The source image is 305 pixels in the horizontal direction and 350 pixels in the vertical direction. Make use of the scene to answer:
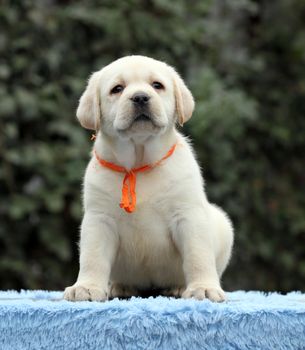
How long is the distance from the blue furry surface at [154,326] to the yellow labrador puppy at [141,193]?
0.98ft

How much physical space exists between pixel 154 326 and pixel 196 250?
0.52 metres

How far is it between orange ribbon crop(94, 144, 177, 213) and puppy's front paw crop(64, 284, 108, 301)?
31 cm

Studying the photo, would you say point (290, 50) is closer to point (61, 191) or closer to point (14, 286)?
point (61, 191)

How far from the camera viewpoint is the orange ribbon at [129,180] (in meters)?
2.64

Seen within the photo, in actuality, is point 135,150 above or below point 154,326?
above

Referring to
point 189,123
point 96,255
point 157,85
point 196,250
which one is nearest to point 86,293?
point 96,255

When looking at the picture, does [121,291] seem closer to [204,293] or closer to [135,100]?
[204,293]

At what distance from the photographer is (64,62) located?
17.9 ft

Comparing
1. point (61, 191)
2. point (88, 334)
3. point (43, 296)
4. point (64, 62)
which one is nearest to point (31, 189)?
point (61, 191)

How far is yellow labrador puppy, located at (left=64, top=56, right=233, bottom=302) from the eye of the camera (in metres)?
2.65

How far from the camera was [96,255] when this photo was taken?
2668mm

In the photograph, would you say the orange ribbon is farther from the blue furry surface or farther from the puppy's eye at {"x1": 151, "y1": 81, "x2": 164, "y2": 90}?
the blue furry surface

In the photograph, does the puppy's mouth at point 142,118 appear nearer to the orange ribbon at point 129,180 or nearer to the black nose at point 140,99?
the black nose at point 140,99

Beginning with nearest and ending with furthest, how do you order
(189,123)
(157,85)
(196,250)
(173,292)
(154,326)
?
(154,326)
(196,250)
(157,85)
(173,292)
(189,123)
